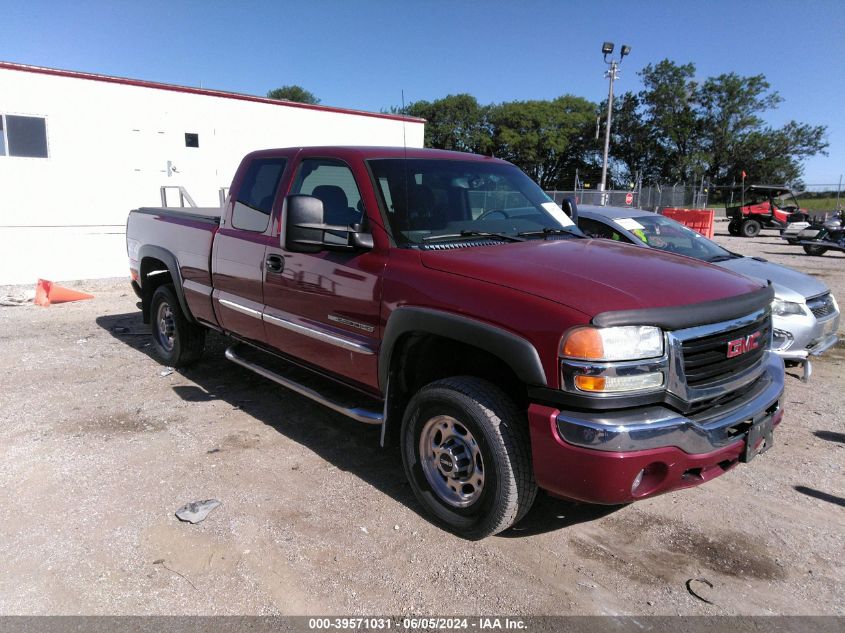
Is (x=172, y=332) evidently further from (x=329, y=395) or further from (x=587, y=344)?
(x=587, y=344)

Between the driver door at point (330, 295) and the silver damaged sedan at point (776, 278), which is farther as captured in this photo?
the silver damaged sedan at point (776, 278)

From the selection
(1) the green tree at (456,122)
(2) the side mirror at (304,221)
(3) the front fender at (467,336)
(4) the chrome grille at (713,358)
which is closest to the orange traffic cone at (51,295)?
(2) the side mirror at (304,221)

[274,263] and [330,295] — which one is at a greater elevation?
[274,263]

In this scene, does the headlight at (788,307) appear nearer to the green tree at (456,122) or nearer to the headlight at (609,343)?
the headlight at (609,343)

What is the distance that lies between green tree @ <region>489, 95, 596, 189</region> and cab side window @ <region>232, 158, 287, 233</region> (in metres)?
60.3

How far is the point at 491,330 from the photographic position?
2.86 m

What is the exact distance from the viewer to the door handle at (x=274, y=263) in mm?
4213

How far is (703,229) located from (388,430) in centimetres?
1975

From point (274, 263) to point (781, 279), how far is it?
520 centimetres

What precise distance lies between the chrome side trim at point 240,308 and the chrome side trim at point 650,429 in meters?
2.67

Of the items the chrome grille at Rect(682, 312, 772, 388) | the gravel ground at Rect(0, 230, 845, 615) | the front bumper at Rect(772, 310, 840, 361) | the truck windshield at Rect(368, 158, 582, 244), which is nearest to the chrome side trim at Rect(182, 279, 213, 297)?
the gravel ground at Rect(0, 230, 845, 615)

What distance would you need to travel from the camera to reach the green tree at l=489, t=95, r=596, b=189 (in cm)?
6400

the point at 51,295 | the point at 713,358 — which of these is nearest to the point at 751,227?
the point at 51,295

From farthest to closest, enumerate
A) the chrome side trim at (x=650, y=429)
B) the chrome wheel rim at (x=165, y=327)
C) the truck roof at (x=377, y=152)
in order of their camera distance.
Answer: the chrome wheel rim at (x=165, y=327)
the truck roof at (x=377, y=152)
the chrome side trim at (x=650, y=429)
